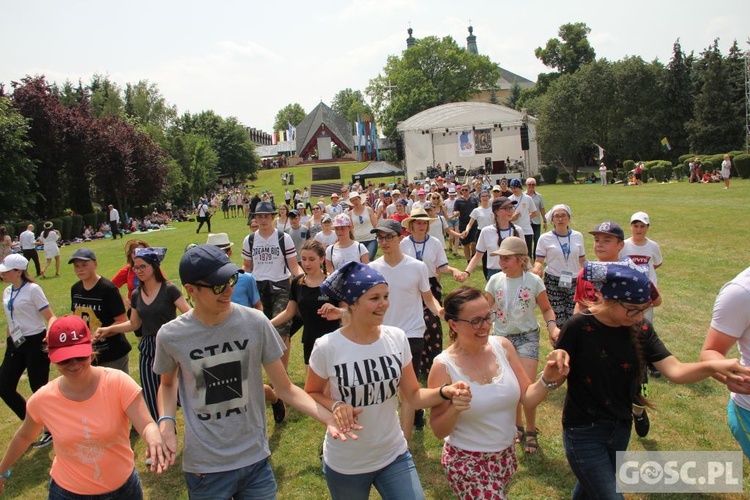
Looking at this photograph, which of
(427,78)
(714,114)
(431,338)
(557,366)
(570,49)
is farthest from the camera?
(427,78)

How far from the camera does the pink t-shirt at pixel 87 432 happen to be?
326 cm

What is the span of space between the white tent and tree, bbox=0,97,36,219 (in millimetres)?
26021

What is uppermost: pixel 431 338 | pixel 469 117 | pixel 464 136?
pixel 469 117

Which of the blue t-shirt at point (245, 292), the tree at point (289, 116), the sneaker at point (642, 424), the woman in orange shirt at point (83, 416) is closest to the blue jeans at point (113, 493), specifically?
the woman in orange shirt at point (83, 416)

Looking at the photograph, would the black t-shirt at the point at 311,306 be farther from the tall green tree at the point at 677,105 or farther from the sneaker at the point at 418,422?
the tall green tree at the point at 677,105

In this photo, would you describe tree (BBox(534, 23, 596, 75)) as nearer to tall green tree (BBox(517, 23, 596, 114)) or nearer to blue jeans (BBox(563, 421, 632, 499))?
tall green tree (BBox(517, 23, 596, 114))

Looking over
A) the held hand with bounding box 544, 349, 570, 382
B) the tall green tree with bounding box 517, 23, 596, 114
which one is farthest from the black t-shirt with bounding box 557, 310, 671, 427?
the tall green tree with bounding box 517, 23, 596, 114

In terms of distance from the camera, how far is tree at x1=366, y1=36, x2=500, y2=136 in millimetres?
75250

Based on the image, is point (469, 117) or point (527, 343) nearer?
point (527, 343)

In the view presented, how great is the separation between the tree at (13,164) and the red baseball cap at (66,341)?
31747 mm

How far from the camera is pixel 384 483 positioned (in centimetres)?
321

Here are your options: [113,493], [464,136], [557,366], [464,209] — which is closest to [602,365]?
[557,366]

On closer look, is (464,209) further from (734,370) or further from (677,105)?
(677,105)

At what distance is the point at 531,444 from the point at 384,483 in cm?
252
